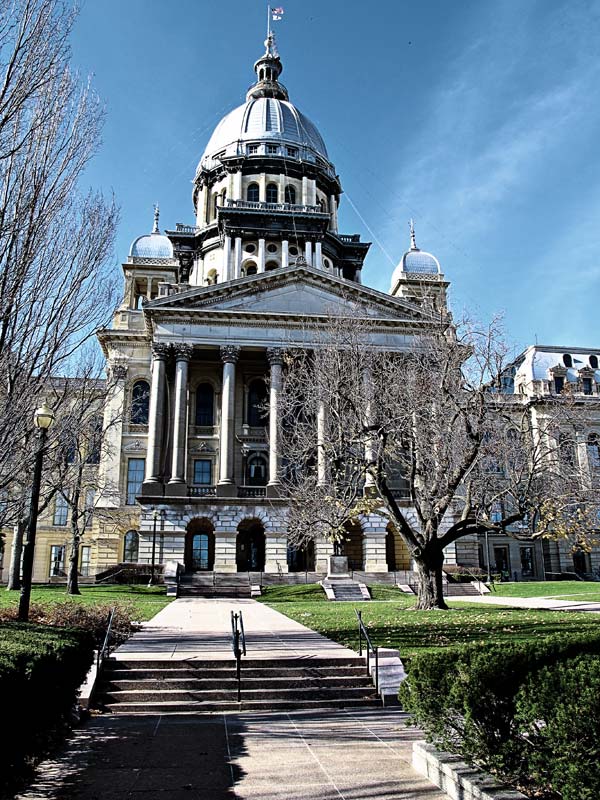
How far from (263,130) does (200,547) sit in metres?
42.7

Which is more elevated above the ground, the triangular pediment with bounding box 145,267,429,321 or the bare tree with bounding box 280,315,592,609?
the triangular pediment with bounding box 145,267,429,321

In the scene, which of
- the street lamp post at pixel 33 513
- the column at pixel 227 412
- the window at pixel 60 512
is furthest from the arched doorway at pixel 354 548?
the street lamp post at pixel 33 513

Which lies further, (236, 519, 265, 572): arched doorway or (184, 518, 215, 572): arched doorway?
(236, 519, 265, 572): arched doorway

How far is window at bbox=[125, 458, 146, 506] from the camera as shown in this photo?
174 feet

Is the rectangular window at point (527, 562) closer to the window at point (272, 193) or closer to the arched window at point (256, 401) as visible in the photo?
the arched window at point (256, 401)

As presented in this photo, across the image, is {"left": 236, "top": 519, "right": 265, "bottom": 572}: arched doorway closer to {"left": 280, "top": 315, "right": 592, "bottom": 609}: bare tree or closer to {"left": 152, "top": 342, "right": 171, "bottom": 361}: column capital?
{"left": 152, "top": 342, "right": 171, "bottom": 361}: column capital

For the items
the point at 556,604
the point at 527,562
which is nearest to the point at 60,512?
the point at 527,562

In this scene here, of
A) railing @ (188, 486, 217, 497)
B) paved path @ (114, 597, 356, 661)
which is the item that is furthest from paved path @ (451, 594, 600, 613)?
railing @ (188, 486, 217, 497)

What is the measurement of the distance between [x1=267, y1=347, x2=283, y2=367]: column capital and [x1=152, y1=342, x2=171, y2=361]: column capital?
22.5ft

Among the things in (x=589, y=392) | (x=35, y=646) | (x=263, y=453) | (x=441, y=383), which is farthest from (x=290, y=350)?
(x=35, y=646)

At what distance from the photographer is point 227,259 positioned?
2409 inches

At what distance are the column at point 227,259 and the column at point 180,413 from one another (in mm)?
14029

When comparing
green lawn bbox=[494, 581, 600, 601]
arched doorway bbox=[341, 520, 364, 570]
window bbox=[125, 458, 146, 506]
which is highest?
window bbox=[125, 458, 146, 506]

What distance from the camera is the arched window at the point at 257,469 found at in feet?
167
